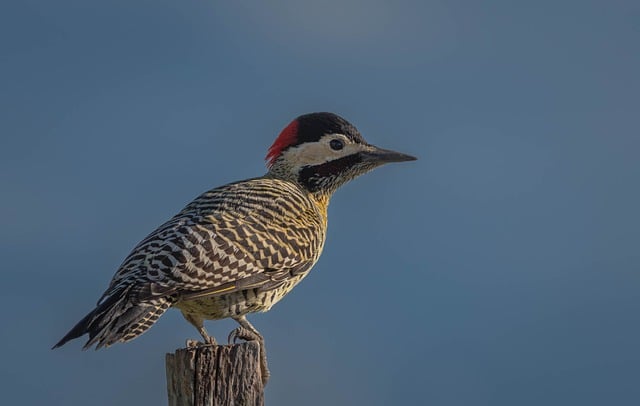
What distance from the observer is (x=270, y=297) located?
24.8 ft

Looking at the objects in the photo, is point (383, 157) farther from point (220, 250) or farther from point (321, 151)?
point (220, 250)

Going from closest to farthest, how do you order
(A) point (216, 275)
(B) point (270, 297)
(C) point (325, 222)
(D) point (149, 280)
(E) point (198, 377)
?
(E) point (198, 377) < (D) point (149, 280) < (A) point (216, 275) < (B) point (270, 297) < (C) point (325, 222)

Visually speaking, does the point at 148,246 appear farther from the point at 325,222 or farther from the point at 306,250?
the point at 325,222

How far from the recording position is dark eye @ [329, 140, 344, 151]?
30.1ft

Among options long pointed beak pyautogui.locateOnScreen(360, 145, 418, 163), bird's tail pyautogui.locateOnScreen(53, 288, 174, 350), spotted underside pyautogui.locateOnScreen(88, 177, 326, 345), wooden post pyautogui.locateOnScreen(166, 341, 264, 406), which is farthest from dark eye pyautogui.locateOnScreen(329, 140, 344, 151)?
wooden post pyautogui.locateOnScreen(166, 341, 264, 406)

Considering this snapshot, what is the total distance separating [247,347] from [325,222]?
331cm

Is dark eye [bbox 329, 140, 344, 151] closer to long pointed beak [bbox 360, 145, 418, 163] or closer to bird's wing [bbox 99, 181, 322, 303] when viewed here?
long pointed beak [bbox 360, 145, 418, 163]

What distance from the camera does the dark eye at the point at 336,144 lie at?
362 inches

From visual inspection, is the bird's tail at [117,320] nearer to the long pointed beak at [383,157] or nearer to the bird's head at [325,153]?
A: the bird's head at [325,153]

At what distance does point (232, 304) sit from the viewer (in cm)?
728

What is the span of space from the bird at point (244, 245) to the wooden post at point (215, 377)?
46 centimetres

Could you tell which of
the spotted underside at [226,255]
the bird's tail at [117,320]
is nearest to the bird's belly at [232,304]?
the spotted underside at [226,255]

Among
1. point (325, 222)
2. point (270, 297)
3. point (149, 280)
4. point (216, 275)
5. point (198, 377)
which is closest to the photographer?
point (198, 377)

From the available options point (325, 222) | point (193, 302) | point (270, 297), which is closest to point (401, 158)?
point (325, 222)
